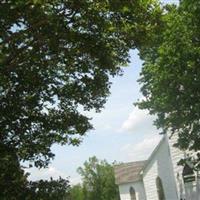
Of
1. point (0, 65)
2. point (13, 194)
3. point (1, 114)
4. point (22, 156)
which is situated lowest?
point (13, 194)

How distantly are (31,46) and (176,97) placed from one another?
15279mm

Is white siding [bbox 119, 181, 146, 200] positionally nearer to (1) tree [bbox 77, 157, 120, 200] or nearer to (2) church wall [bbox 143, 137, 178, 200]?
(2) church wall [bbox 143, 137, 178, 200]

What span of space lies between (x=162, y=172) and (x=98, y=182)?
1635 inches

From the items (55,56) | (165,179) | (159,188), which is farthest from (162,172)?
(55,56)

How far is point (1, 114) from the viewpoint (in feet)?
44.9

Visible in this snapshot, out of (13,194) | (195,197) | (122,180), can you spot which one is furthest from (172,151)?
(13,194)

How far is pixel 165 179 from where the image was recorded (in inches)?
1753

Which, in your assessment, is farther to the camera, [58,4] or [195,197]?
[195,197]

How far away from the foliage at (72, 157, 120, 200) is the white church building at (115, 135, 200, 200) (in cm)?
2493

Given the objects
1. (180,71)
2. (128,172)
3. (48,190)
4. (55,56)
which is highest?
(128,172)

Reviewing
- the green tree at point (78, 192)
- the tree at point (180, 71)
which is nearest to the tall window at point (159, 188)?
the tree at point (180, 71)

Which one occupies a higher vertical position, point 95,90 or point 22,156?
point 95,90

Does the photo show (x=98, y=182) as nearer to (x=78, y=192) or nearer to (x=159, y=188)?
(x=78, y=192)

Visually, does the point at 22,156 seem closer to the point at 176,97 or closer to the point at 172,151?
the point at 176,97
